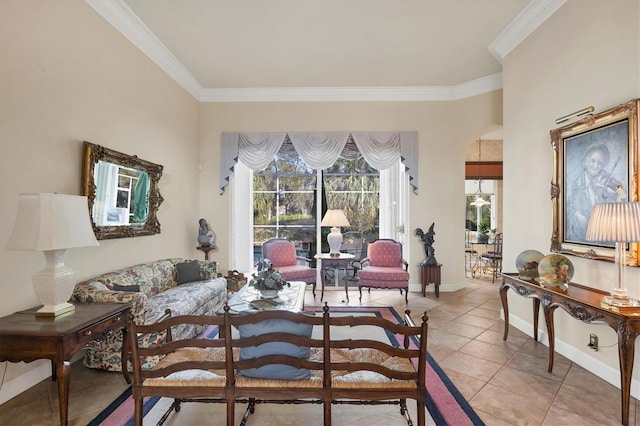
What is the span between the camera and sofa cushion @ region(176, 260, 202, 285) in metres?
4.14

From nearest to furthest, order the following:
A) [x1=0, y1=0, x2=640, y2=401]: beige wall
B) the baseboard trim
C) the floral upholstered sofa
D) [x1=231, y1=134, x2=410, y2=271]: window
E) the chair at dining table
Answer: the baseboard trim
[x1=0, y1=0, x2=640, y2=401]: beige wall
the floral upholstered sofa
[x1=231, y1=134, x2=410, y2=271]: window
the chair at dining table

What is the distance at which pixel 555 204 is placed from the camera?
312cm

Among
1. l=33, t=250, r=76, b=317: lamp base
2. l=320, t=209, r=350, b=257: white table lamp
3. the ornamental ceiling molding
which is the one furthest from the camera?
l=320, t=209, r=350, b=257: white table lamp

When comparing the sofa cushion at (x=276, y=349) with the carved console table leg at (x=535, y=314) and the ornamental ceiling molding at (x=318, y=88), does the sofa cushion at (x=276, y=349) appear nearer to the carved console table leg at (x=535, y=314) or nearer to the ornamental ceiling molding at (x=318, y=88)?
the carved console table leg at (x=535, y=314)

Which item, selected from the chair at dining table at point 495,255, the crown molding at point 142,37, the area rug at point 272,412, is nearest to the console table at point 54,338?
the area rug at point 272,412

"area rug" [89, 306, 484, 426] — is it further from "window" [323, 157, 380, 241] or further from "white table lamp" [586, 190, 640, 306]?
"window" [323, 157, 380, 241]

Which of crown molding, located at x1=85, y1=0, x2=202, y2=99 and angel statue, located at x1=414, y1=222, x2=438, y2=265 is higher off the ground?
crown molding, located at x1=85, y1=0, x2=202, y2=99

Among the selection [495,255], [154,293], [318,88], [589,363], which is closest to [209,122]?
[318,88]

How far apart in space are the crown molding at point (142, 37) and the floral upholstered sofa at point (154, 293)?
8.81 ft

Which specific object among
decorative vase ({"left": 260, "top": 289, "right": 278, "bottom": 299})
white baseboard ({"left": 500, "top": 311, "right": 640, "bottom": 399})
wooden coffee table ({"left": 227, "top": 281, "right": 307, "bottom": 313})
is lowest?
white baseboard ({"left": 500, "top": 311, "right": 640, "bottom": 399})

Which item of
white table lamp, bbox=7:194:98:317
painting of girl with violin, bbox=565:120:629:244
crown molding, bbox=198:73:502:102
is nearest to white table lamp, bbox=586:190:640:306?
painting of girl with violin, bbox=565:120:629:244

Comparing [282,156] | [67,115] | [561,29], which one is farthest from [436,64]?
[67,115]

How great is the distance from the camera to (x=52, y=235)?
203 centimetres

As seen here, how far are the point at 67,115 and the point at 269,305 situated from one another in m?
2.50
